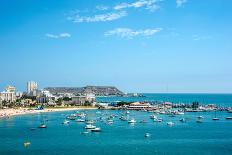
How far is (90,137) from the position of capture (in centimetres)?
4541

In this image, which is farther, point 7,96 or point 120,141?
point 7,96

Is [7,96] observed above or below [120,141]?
above

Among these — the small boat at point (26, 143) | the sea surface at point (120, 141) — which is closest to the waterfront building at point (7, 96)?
the sea surface at point (120, 141)

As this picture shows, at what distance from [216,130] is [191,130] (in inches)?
141

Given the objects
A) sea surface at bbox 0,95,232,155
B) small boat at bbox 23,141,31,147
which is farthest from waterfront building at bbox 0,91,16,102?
small boat at bbox 23,141,31,147

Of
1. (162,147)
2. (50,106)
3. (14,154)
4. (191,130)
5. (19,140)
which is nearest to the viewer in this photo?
(14,154)

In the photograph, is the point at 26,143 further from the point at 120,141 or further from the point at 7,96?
the point at 7,96

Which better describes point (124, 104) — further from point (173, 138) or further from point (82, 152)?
point (82, 152)

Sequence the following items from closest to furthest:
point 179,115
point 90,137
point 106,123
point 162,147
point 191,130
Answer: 1. point 162,147
2. point 90,137
3. point 191,130
4. point 106,123
5. point 179,115

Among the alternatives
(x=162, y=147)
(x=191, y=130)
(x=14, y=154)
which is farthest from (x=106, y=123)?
(x=14, y=154)

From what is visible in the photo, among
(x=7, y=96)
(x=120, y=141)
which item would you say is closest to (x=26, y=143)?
(x=120, y=141)

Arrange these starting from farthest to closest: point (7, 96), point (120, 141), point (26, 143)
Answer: point (7, 96) → point (120, 141) → point (26, 143)

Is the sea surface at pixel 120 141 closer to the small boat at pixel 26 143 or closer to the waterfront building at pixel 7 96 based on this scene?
the small boat at pixel 26 143

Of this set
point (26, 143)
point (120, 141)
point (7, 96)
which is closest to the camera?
point (26, 143)
